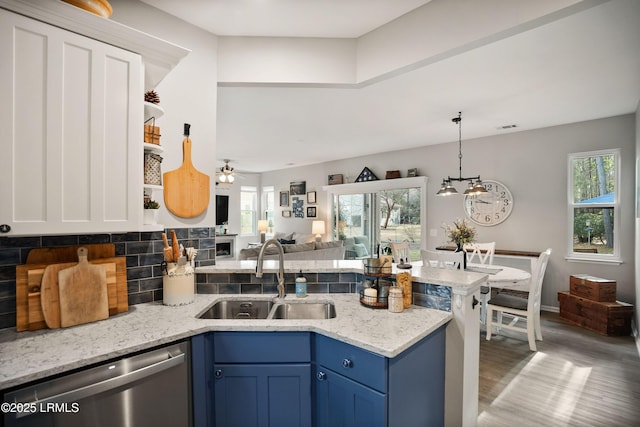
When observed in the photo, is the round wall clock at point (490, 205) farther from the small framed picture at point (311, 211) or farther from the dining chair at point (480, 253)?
the small framed picture at point (311, 211)

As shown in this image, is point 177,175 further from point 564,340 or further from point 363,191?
point 363,191

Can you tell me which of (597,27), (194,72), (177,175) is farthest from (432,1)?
(177,175)

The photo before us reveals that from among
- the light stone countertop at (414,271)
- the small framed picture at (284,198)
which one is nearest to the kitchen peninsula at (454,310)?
the light stone countertop at (414,271)

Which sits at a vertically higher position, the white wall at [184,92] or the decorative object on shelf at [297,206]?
the white wall at [184,92]

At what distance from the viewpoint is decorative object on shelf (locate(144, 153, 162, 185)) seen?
1.67 meters

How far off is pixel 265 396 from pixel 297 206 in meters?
6.85

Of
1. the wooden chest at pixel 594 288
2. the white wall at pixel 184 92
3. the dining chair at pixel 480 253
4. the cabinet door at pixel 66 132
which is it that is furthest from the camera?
the dining chair at pixel 480 253

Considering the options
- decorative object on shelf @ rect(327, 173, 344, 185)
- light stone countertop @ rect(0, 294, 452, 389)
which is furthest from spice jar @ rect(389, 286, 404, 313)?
decorative object on shelf @ rect(327, 173, 344, 185)

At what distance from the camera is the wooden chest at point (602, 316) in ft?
11.6

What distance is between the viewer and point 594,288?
370 cm

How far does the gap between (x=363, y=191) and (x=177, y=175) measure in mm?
5016

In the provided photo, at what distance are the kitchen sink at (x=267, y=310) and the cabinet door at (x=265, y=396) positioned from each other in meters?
0.42

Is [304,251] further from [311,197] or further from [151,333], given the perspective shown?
[151,333]

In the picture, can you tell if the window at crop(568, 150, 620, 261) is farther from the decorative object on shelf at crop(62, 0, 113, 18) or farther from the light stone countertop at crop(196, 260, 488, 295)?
the decorative object on shelf at crop(62, 0, 113, 18)
